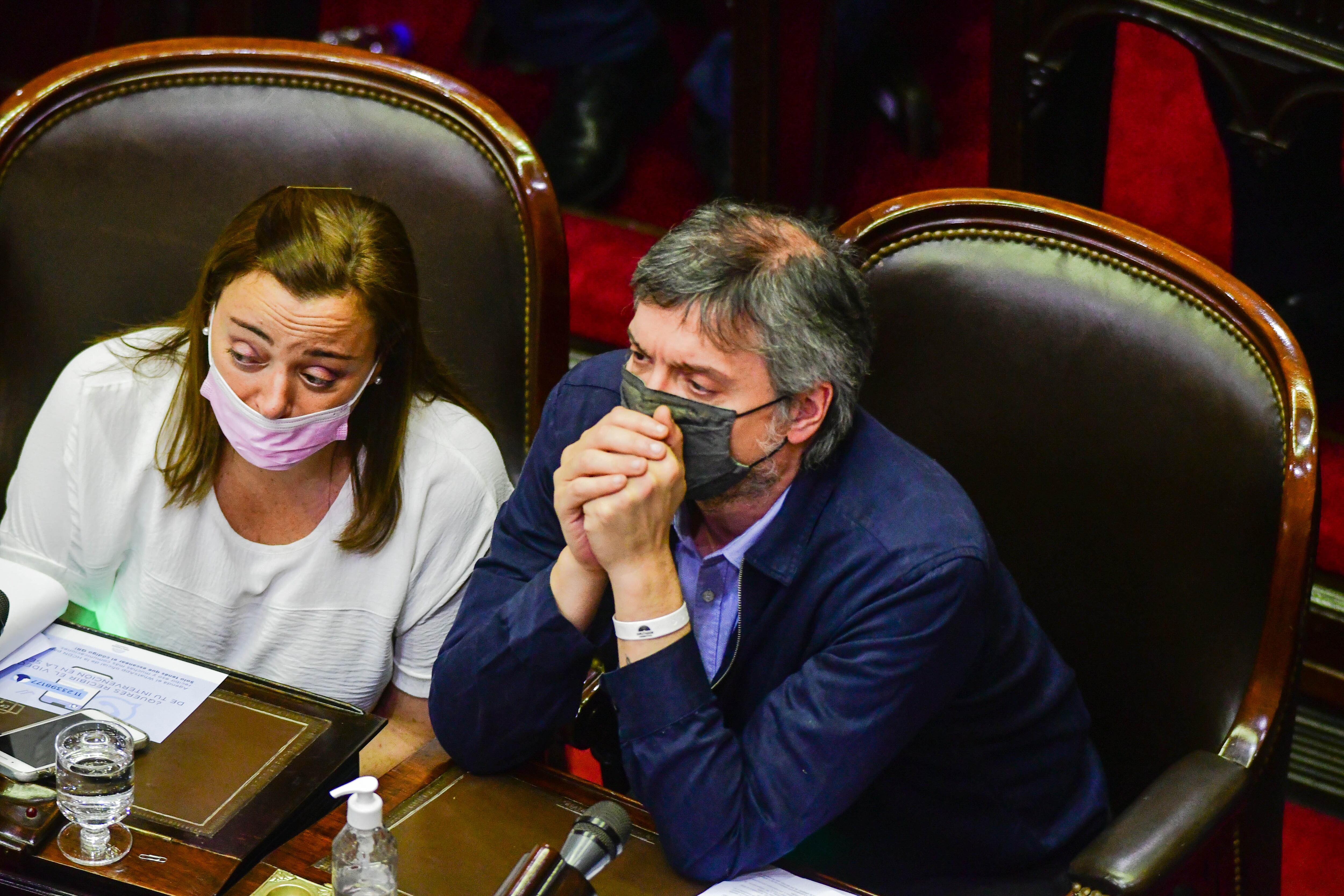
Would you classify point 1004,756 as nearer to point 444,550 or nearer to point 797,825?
point 797,825

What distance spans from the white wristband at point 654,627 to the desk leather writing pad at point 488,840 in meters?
0.17

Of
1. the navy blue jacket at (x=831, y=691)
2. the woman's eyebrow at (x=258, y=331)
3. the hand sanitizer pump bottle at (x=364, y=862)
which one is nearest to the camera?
the hand sanitizer pump bottle at (x=364, y=862)

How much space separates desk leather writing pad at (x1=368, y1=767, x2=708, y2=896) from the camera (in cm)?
129

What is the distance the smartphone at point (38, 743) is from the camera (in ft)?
4.40

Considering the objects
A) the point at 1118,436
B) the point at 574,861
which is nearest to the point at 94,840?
the point at 574,861

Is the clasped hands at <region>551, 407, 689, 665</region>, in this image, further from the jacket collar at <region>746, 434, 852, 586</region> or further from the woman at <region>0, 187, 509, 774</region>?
the woman at <region>0, 187, 509, 774</region>

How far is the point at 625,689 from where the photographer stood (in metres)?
1.44

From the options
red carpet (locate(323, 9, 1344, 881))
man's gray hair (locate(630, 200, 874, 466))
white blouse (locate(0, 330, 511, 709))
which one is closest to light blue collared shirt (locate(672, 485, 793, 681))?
man's gray hair (locate(630, 200, 874, 466))

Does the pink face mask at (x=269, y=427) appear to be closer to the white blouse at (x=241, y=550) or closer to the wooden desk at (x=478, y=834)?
the white blouse at (x=241, y=550)

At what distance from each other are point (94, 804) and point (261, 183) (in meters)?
0.97

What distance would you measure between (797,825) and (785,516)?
313mm

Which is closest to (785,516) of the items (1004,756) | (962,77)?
(1004,756)

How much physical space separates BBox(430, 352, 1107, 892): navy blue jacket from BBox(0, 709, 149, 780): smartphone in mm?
319

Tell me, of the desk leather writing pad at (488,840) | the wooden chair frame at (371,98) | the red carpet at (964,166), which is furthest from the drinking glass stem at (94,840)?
the red carpet at (964,166)
